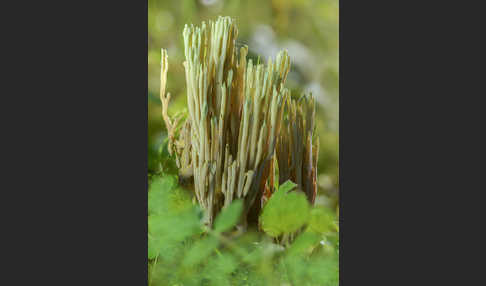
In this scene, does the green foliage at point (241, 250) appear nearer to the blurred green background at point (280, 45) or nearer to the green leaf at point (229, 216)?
the green leaf at point (229, 216)

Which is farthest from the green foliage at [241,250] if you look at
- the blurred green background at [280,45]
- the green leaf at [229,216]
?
the blurred green background at [280,45]

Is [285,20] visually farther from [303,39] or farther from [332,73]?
[332,73]

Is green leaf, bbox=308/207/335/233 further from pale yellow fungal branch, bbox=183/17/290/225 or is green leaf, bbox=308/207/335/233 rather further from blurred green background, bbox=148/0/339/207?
pale yellow fungal branch, bbox=183/17/290/225

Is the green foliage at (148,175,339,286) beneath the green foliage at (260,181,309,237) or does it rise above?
beneath

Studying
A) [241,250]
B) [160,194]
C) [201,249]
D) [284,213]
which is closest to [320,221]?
[284,213]

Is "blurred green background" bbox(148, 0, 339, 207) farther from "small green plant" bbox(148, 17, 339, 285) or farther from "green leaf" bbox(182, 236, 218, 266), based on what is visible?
"green leaf" bbox(182, 236, 218, 266)

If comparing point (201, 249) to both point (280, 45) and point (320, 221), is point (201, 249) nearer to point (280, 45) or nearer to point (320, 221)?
point (320, 221)

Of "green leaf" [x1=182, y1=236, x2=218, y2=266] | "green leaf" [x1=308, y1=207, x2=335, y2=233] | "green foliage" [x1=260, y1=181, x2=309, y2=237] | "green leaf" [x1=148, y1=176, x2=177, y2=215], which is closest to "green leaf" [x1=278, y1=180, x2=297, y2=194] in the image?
"green foliage" [x1=260, y1=181, x2=309, y2=237]

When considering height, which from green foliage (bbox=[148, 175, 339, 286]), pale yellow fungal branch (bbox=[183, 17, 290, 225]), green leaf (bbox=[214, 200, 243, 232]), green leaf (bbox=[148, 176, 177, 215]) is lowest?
green foliage (bbox=[148, 175, 339, 286])
